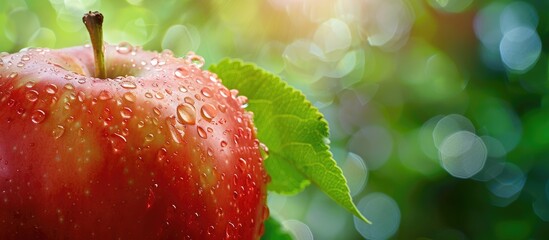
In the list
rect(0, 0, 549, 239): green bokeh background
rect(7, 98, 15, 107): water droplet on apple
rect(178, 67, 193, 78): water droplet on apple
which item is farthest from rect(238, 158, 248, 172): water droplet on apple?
rect(0, 0, 549, 239): green bokeh background

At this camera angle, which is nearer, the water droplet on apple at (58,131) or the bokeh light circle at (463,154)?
the water droplet on apple at (58,131)

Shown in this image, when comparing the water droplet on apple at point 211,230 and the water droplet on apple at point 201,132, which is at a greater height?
the water droplet on apple at point 201,132

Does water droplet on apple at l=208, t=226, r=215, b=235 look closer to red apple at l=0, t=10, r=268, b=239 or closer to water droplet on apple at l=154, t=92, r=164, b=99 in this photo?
red apple at l=0, t=10, r=268, b=239

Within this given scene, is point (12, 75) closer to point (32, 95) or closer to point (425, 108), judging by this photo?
point (32, 95)

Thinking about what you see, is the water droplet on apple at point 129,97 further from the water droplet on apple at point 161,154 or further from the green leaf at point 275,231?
the green leaf at point 275,231

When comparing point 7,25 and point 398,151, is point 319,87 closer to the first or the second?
point 398,151

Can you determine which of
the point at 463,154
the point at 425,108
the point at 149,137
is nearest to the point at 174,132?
the point at 149,137

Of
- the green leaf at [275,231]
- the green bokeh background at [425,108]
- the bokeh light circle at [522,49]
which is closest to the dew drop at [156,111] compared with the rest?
the green leaf at [275,231]

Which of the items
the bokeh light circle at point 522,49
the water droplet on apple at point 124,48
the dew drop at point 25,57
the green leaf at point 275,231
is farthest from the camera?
the bokeh light circle at point 522,49
